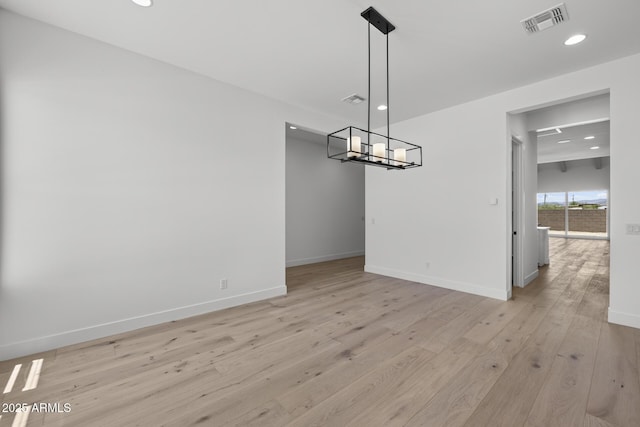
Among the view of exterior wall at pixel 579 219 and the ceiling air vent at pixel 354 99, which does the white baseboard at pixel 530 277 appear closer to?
the ceiling air vent at pixel 354 99

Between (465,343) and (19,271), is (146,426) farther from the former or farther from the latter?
(465,343)

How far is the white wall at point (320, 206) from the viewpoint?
21.0ft

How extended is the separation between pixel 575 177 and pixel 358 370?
14.1 meters

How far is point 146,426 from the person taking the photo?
5.19ft

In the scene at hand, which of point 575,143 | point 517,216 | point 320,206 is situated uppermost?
point 575,143

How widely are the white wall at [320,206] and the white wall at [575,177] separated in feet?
31.0

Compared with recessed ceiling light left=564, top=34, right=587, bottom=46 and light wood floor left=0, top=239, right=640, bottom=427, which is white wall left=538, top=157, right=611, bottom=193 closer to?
light wood floor left=0, top=239, right=640, bottom=427

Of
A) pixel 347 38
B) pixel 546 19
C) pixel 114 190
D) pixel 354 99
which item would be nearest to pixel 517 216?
pixel 546 19

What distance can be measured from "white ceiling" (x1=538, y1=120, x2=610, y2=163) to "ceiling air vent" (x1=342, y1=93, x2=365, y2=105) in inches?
193

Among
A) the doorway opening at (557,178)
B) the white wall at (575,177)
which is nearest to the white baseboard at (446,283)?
the doorway opening at (557,178)

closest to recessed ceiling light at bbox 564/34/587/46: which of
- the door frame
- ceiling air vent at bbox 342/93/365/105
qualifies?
the door frame

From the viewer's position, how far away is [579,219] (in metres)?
11.7

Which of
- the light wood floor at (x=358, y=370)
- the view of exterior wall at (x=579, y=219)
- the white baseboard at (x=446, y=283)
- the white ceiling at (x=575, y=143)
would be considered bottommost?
the light wood floor at (x=358, y=370)

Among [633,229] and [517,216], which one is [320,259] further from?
[633,229]
